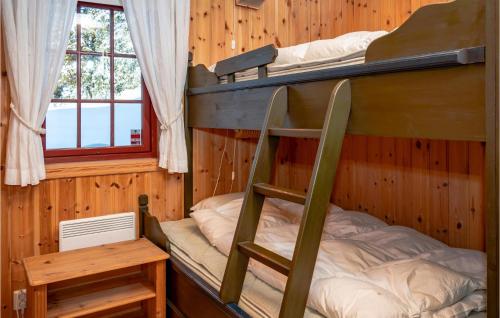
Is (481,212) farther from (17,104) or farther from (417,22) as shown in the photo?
(17,104)

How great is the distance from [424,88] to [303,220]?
563 mm

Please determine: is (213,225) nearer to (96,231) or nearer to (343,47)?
(96,231)

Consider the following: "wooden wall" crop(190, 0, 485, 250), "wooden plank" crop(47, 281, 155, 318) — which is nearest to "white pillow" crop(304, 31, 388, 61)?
"wooden wall" crop(190, 0, 485, 250)

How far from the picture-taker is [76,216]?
8.13 feet

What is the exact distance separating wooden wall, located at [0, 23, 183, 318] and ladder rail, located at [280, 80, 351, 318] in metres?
1.56

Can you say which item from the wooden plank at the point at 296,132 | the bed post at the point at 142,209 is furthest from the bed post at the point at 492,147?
the bed post at the point at 142,209

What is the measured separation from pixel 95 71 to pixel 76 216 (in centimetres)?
91

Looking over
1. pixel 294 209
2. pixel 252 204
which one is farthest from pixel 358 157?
pixel 252 204

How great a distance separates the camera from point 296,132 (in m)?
1.58

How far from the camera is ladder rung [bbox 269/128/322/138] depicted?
150 centimetres

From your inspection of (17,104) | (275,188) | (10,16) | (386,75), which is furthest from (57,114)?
(386,75)

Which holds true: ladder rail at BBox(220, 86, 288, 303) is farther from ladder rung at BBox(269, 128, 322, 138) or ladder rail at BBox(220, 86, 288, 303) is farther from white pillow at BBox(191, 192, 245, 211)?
white pillow at BBox(191, 192, 245, 211)

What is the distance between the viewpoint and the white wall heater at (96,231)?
238cm

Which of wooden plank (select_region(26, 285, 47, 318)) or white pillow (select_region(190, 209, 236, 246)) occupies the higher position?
white pillow (select_region(190, 209, 236, 246))
